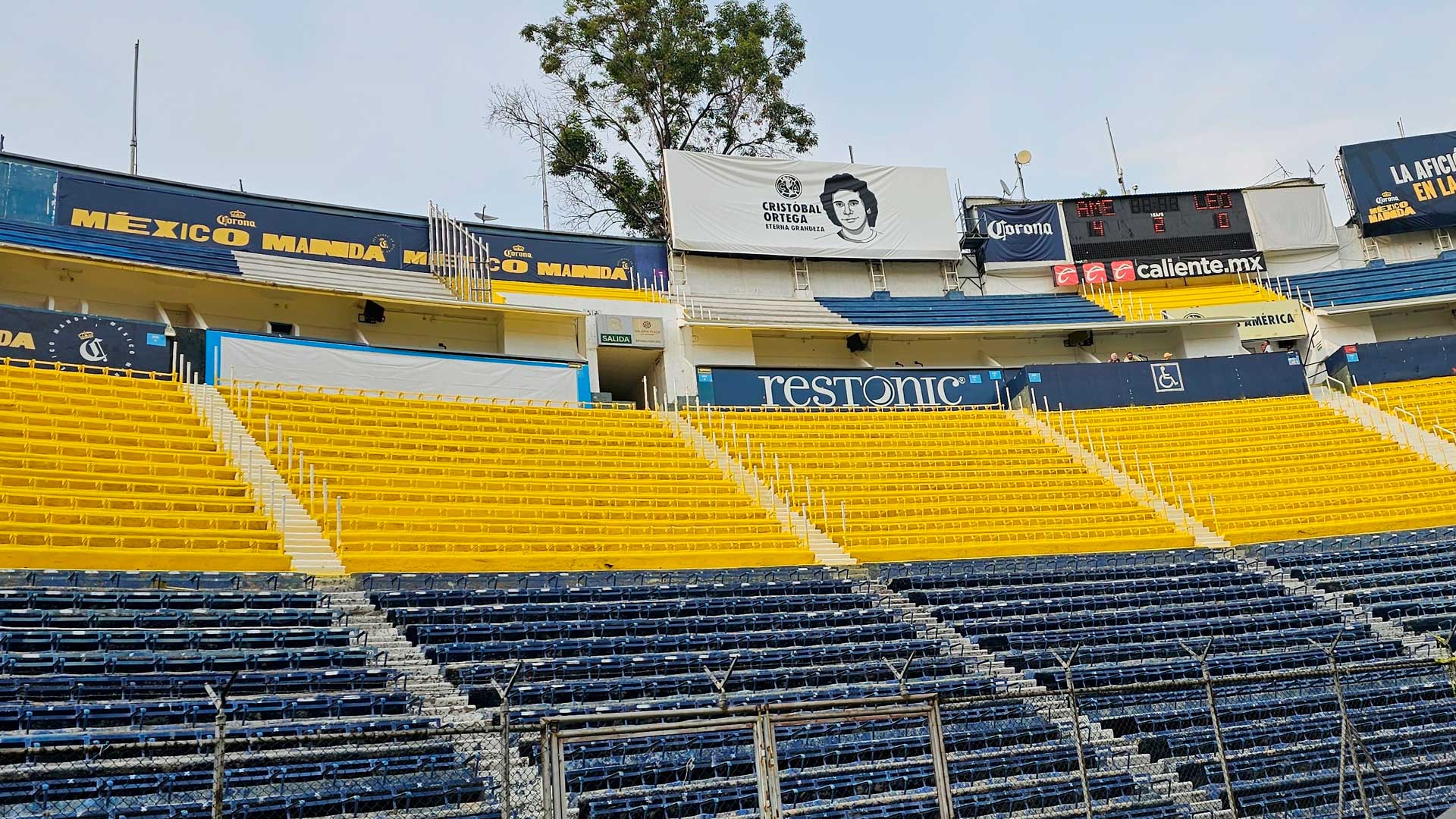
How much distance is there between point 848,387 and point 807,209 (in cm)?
612

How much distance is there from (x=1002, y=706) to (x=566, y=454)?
11.1 metres

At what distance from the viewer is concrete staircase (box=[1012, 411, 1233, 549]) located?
20281mm

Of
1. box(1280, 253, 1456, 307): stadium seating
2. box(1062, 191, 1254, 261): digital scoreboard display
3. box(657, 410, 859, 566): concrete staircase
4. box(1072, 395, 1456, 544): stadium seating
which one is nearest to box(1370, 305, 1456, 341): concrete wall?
box(1280, 253, 1456, 307): stadium seating

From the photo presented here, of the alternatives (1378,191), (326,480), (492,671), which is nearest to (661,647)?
(492,671)

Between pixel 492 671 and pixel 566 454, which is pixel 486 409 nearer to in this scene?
pixel 566 454

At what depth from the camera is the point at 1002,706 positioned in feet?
40.7

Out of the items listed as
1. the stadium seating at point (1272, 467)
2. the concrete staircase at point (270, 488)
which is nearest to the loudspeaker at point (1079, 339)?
the stadium seating at point (1272, 467)

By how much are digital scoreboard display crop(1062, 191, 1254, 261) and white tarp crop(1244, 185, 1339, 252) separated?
0.37 metres

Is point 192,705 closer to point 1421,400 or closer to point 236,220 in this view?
point 236,220

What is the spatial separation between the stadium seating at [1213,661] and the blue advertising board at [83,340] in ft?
46.7

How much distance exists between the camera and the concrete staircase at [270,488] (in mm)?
15234

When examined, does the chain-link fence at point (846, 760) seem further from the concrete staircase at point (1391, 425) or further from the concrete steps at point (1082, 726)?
the concrete staircase at point (1391, 425)

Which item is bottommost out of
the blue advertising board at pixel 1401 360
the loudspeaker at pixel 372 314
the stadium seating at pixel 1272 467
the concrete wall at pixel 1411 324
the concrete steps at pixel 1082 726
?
the concrete steps at pixel 1082 726

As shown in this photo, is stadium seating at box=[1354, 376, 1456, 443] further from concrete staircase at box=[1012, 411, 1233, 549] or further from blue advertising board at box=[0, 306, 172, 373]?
blue advertising board at box=[0, 306, 172, 373]
